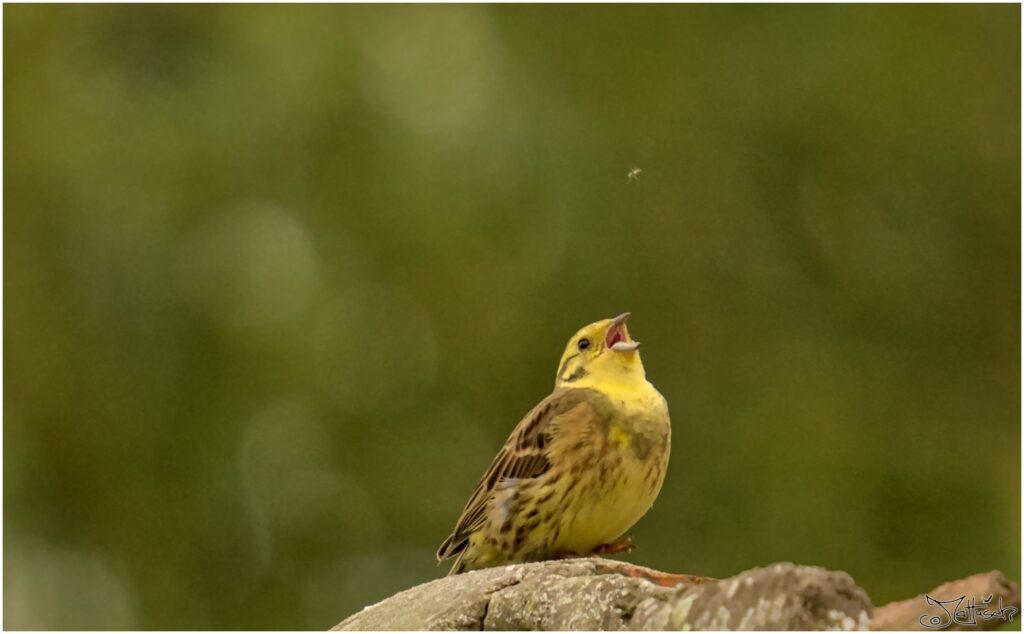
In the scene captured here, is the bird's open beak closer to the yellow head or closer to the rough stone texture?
the yellow head

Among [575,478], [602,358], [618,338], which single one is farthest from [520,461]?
[618,338]

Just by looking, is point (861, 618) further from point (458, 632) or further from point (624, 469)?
point (624, 469)

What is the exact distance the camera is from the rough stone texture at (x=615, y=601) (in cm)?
457

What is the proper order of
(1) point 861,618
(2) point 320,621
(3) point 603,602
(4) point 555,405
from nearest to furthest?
(1) point 861,618, (3) point 603,602, (4) point 555,405, (2) point 320,621

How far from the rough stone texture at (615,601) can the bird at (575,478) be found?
26.0 inches

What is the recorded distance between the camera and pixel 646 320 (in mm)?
11969

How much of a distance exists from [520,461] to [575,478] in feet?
1.18

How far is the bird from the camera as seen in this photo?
21.0 ft

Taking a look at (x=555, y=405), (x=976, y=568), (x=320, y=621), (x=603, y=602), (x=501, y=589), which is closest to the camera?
(x=603, y=602)

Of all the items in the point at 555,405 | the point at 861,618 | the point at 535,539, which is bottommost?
the point at 861,618

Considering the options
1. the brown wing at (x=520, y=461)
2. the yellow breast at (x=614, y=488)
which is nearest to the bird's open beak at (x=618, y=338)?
the brown wing at (x=520, y=461)

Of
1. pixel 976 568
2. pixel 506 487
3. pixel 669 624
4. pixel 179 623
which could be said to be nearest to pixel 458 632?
pixel 669 624

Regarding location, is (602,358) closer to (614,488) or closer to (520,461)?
(520,461)

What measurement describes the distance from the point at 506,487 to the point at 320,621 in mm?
5704
